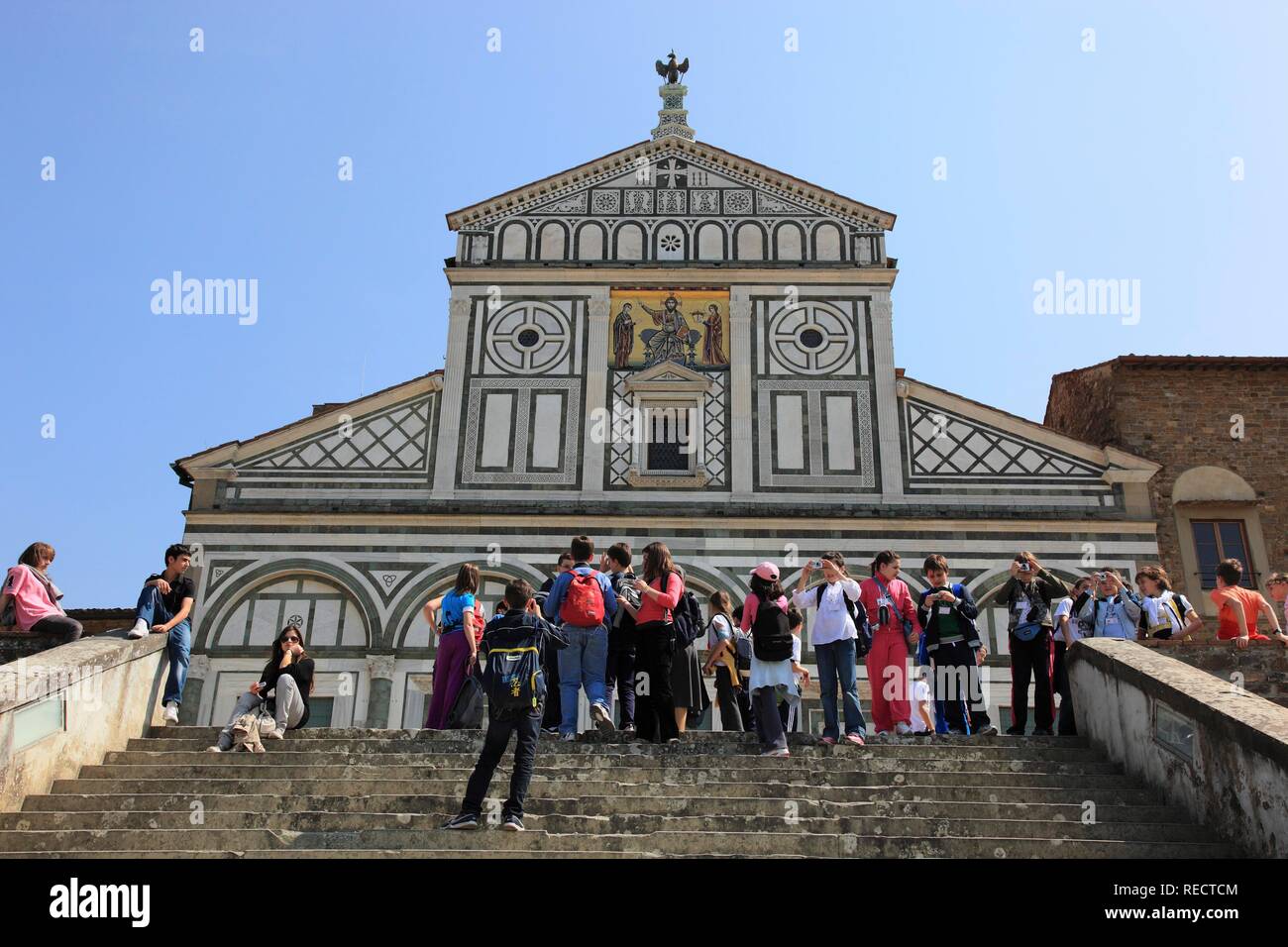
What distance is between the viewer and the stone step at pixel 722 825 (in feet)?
29.0

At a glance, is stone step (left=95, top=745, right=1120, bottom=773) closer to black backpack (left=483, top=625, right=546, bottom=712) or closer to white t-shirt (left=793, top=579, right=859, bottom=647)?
white t-shirt (left=793, top=579, right=859, bottom=647)

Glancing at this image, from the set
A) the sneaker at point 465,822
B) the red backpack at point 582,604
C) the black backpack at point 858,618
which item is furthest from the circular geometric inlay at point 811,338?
the sneaker at point 465,822

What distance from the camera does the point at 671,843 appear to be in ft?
27.8

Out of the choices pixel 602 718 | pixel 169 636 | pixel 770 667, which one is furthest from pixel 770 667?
pixel 169 636

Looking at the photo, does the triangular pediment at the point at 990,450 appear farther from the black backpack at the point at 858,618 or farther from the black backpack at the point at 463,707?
the black backpack at the point at 463,707

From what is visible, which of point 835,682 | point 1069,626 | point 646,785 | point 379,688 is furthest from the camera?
point 379,688

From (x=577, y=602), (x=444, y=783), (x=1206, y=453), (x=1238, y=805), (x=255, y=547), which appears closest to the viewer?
(x=1238, y=805)

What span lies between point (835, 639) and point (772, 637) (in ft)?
2.47

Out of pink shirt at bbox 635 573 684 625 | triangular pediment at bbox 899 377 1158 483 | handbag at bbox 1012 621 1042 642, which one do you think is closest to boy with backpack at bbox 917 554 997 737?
handbag at bbox 1012 621 1042 642

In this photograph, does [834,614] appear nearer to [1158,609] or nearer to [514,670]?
[1158,609]

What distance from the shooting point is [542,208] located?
2500 centimetres
